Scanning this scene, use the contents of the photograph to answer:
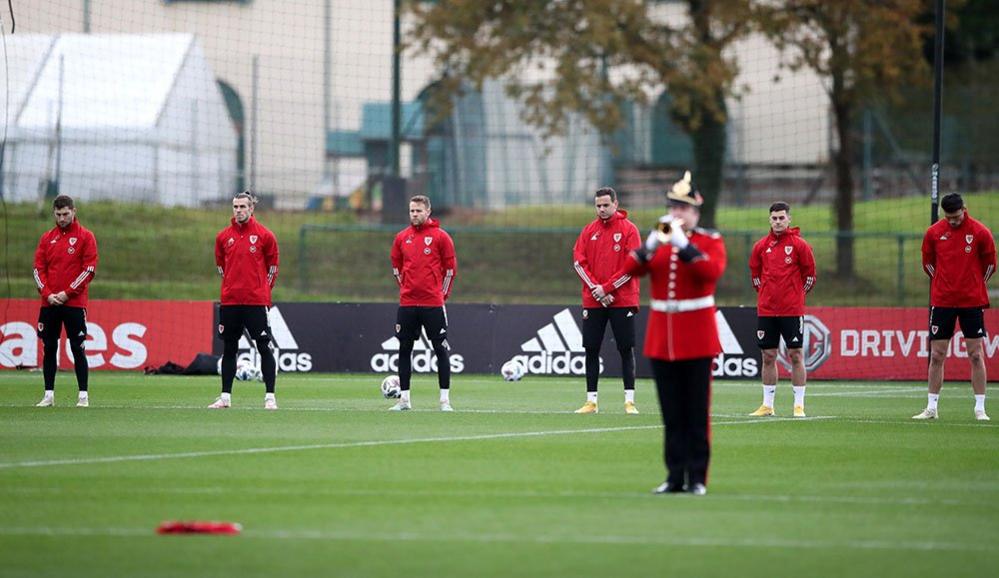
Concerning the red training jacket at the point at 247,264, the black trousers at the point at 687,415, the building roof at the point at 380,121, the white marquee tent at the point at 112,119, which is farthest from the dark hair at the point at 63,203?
the building roof at the point at 380,121

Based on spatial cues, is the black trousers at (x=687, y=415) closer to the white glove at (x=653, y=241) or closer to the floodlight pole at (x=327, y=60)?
the white glove at (x=653, y=241)

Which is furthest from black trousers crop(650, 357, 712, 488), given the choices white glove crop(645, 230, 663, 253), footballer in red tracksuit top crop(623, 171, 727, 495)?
white glove crop(645, 230, 663, 253)

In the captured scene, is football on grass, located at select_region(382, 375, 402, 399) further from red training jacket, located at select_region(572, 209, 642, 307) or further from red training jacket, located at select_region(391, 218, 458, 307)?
red training jacket, located at select_region(572, 209, 642, 307)

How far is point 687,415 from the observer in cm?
1043

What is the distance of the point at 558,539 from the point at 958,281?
31.1ft

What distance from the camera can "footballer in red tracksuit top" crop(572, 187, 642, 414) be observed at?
56.5 ft

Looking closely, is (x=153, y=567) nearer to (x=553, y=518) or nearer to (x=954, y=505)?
(x=553, y=518)

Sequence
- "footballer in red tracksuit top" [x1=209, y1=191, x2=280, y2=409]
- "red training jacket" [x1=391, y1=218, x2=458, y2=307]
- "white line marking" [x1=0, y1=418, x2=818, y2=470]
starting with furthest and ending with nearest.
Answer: "footballer in red tracksuit top" [x1=209, y1=191, x2=280, y2=409]
"red training jacket" [x1=391, y1=218, x2=458, y2=307]
"white line marking" [x1=0, y1=418, x2=818, y2=470]

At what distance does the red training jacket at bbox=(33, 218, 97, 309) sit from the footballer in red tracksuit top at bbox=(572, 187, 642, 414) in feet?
17.5

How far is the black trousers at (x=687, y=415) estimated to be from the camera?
34.2 ft

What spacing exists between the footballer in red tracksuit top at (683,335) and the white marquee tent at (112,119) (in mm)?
26472

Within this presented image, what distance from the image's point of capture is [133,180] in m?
36.8

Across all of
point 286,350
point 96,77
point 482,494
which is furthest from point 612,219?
point 96,77

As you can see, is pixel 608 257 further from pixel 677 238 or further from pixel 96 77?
pixel 96 77
